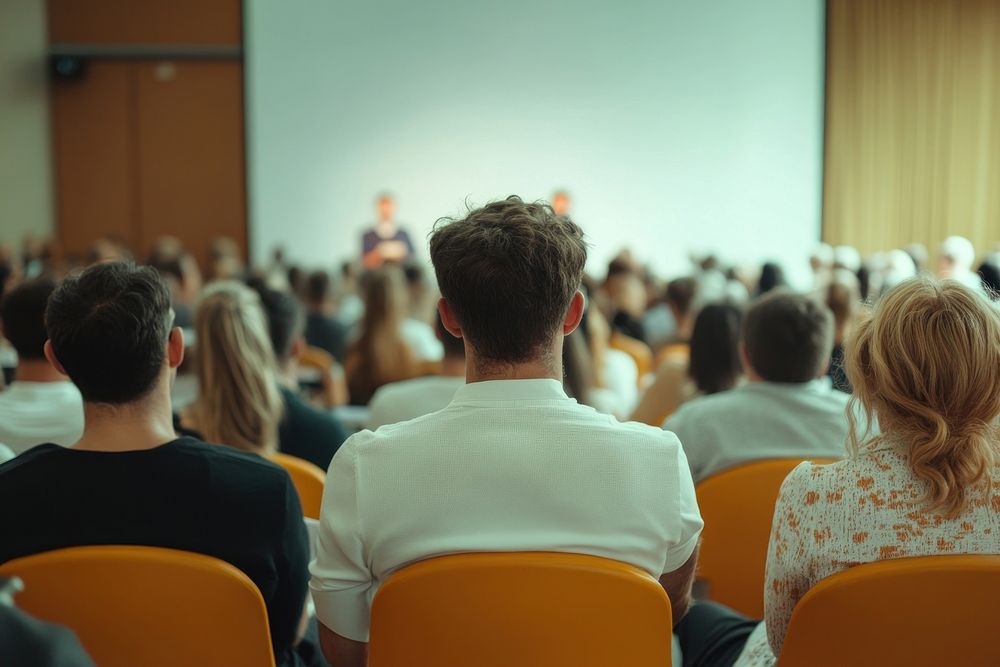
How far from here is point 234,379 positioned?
110 inches

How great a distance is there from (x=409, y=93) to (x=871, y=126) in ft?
18.5

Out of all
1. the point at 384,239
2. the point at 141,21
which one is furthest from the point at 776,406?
the point at 141,21

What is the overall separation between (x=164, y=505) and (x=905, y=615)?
1.11 m

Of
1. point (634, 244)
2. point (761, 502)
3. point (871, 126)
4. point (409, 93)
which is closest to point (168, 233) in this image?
point (409, 93)

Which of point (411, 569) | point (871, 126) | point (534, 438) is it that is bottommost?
point (411, 569)

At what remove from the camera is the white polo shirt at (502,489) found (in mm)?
1477

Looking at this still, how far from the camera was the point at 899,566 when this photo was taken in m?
1.36

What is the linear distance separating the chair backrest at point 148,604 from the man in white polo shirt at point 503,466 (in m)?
0.12

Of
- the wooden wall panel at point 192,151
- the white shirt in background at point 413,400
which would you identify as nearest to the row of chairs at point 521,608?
the white shirt in background at point 413,400

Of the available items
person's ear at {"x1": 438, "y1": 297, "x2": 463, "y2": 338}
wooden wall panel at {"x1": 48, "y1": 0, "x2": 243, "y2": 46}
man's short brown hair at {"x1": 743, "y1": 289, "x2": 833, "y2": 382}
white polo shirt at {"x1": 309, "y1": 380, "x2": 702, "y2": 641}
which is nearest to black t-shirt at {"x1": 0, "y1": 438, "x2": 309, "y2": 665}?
white polo shirt at {"x1": 309, "y1": 380, "x2": 702, "y2": 641}

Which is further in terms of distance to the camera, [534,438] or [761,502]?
[761,502]

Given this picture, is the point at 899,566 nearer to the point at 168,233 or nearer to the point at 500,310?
the point at 500,310

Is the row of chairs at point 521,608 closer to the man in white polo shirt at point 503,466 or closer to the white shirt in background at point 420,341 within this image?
the man in white polo shirt at point 503,466

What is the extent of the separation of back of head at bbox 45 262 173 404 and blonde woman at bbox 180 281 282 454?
0.93m
